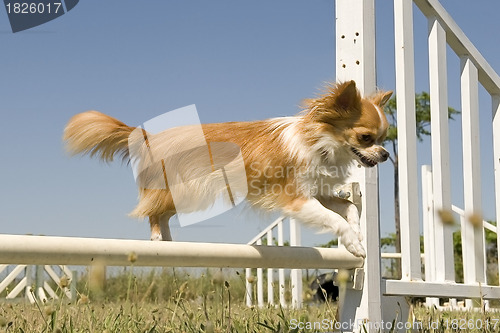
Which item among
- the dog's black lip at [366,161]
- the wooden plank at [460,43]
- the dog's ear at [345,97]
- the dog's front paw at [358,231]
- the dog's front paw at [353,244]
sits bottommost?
the dog's front paw at [353,244]

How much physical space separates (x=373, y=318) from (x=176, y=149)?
47.1 inches

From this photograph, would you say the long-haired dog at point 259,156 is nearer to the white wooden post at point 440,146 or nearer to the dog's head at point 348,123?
the dog's head at point 348,123

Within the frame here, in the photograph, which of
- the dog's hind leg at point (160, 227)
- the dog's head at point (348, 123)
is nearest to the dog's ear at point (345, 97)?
the dog's head at point (348, 123)

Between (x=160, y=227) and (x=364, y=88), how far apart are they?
1.20 metres

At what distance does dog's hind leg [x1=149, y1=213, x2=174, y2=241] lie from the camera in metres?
2.91

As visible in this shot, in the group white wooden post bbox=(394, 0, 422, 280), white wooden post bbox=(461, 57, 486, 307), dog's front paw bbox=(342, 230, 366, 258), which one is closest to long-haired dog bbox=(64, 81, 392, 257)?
dog's front paw bbox=(342, 230, 366, 258)

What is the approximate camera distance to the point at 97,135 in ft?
9.31

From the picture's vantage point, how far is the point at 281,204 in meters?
2.81

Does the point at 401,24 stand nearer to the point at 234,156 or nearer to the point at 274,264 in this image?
the point at 234,156

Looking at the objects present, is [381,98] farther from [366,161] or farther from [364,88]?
[366,161]

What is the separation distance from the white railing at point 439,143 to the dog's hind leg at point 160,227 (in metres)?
1.09

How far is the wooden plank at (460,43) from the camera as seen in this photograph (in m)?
3.51

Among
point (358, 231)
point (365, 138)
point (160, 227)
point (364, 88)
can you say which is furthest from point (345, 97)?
point (160, 227)

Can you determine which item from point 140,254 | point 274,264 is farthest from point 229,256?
point 140,254
